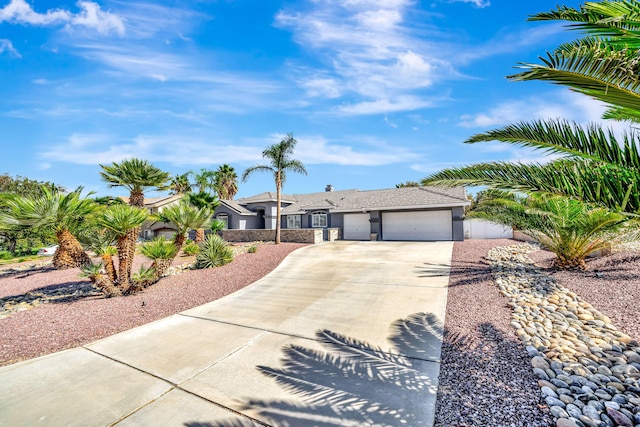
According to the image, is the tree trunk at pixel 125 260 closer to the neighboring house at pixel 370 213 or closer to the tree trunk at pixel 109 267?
the tree trunk at pixel 109 267

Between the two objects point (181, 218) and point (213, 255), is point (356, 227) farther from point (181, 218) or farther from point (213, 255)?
point (181, 218)

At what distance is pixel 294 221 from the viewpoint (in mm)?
29547

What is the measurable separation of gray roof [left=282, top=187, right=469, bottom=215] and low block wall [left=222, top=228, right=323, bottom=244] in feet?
15.0

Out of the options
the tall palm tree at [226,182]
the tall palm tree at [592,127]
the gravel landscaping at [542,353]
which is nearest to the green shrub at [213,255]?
the gravel landscaping at [542,353]

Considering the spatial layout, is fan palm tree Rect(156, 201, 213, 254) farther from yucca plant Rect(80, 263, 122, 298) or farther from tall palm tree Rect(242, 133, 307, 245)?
tall palm tree Rect(242, 133, 307, 245)

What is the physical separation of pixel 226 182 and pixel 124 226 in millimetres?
38494

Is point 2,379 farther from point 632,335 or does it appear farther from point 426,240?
point 426,240

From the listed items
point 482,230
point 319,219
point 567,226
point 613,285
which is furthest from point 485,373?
point 319,219

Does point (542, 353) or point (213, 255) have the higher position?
point (213, 255)

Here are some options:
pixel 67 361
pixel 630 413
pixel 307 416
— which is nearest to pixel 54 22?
Answer: pixel 67 361

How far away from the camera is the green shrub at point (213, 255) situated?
41.7 ft

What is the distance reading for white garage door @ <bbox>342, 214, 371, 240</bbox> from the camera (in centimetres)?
2380

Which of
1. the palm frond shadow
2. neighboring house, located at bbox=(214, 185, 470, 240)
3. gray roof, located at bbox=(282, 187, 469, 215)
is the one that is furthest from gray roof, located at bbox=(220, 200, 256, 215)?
the palm frond shadow

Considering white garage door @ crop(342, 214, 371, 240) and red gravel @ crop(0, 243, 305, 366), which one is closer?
red gravel @ crop(0, 243, 305, 366)
